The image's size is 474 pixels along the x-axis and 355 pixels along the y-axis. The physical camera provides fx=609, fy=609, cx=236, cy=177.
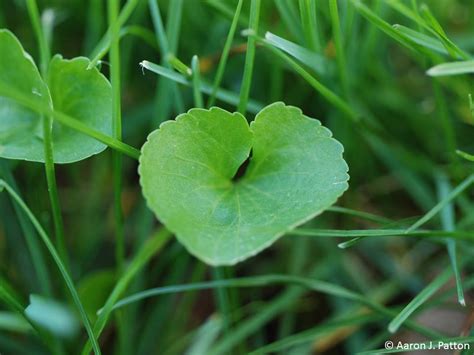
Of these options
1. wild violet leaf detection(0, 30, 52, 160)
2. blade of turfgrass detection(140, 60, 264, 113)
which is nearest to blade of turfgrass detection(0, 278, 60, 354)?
wild violet leaf detection(0, 30, 52, 160)

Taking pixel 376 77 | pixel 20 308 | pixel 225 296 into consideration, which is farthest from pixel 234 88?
pixel 20 308

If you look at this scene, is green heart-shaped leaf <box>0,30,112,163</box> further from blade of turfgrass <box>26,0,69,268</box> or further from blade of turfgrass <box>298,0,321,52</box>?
blade of turfgrass <box>298,0,321,52</box>

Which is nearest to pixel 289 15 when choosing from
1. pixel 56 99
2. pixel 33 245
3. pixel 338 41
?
pixel 338 41

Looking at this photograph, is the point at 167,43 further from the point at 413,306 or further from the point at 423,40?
the point at 413,306

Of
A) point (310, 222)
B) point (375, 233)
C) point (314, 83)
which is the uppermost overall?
point (314, 83)

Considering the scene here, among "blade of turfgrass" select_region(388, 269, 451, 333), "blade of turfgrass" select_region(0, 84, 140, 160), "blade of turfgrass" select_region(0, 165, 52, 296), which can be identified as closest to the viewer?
"blade of turfgrass" select_region(0, 84, 140, 160)

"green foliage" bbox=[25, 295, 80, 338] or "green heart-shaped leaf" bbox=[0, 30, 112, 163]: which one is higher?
"green heart-shaped leaf" bbox=[0, 30, 112, 163]

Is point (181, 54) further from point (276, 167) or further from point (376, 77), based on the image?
point (276, 167)

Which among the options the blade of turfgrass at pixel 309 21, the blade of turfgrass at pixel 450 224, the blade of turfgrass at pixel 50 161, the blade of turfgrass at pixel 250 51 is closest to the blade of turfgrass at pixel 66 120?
the blade of turfgrass at pixel 50 161
